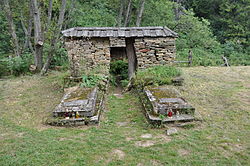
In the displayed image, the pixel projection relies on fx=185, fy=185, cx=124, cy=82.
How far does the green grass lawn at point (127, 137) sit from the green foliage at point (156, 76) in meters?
0.85

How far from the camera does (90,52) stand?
780 cm

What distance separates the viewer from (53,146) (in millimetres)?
3273

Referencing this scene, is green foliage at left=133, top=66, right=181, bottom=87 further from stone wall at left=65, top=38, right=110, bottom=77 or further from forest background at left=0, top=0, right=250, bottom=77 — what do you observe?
forest background at left=0, top=0, right=250, bottom=77

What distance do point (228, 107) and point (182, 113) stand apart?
5.12 feet

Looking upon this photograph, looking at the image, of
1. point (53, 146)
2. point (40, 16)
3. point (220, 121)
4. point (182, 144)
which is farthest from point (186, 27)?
point (53, 146)

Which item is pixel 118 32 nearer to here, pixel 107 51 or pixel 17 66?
pixel 107 51

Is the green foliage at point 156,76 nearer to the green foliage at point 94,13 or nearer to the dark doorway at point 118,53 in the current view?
the dark doorway at point 118,53

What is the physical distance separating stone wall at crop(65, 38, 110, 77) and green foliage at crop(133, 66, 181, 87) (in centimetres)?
176

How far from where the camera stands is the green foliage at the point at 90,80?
613cm

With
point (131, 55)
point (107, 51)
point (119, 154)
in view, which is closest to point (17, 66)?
point (107, 51)

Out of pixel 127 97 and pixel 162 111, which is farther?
pixel 127 97

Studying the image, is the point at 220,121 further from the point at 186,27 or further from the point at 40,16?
the point at 186,27

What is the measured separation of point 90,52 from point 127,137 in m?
5.00

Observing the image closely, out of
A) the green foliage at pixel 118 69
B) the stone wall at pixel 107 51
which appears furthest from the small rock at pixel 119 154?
the green foliage at pixel 118 69
